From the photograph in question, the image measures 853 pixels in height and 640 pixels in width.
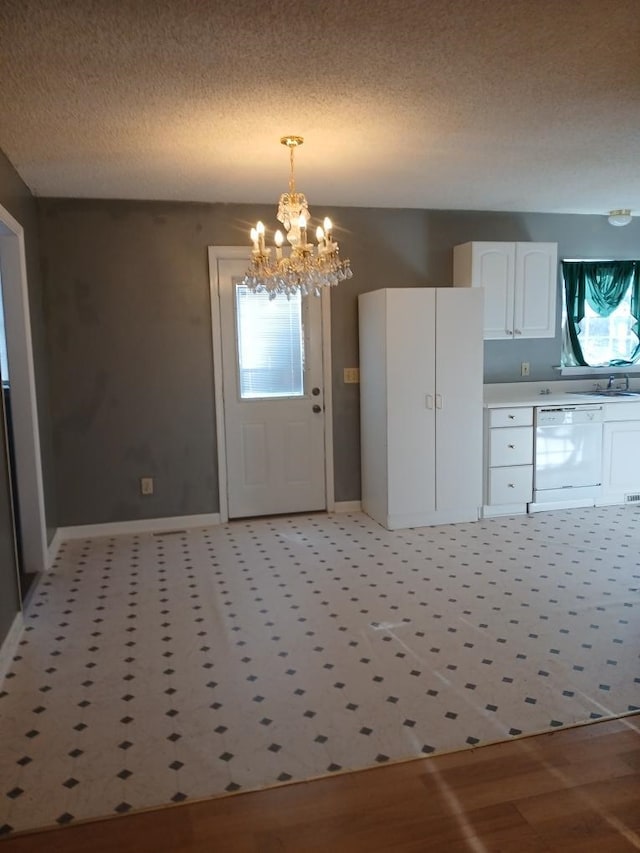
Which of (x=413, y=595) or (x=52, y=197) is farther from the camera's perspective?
(x=52, y=197)

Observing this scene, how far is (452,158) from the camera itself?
3896mm

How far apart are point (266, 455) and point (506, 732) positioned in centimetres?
324

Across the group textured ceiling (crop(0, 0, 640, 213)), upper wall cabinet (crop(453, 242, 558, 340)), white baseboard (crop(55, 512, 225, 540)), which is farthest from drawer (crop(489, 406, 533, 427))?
white baseboard (crop(55, 512, 225, 540))

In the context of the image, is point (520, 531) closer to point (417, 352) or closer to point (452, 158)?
point (417, 352)

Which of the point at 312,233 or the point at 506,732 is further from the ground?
the point at 312,233

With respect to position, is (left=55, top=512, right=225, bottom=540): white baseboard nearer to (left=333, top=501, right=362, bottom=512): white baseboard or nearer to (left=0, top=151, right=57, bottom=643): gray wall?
(left=0, top=151, right=57, bottom=643): gray wall

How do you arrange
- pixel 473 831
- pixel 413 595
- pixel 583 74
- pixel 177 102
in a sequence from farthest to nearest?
pixel 413 595, pixel 177 102, pixel 583 74, pixel 473 831

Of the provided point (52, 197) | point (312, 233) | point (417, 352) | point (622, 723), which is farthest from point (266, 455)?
point (622, 723)

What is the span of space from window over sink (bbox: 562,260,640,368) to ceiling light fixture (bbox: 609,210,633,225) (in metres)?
0.41

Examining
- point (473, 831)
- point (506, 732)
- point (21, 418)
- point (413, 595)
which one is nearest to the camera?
point (473, 831)

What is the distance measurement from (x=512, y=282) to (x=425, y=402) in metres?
1.34

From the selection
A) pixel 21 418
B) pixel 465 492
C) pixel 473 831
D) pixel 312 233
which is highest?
pixel 312 233

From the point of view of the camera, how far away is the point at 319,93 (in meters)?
→ 2.80

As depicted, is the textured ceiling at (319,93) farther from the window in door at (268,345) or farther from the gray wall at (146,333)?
the window in door at (268,345)
